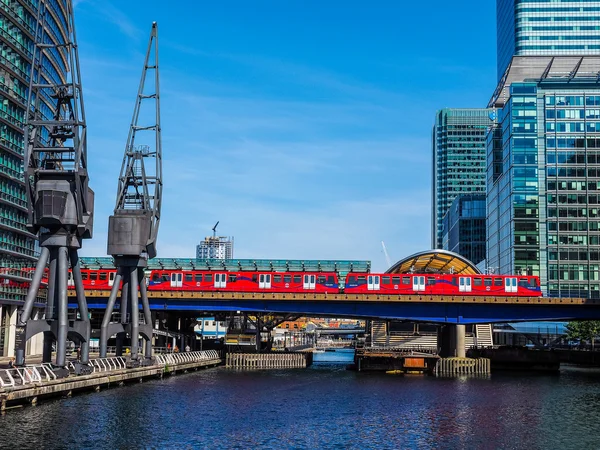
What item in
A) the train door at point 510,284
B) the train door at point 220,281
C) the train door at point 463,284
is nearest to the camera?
the train door at point 510,284

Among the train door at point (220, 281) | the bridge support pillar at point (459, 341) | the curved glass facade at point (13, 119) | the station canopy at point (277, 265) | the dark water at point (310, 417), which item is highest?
the curved glass facade at point (13, 119)

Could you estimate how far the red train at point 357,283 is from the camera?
338 ft

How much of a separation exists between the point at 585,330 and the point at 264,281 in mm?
76325

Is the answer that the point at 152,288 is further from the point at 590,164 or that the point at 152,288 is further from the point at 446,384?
the point at 590,164

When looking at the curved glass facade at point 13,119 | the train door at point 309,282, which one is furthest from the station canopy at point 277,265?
the curved glass facade at point 13,119

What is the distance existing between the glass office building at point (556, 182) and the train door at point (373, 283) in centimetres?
7977

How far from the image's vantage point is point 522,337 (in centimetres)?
18300

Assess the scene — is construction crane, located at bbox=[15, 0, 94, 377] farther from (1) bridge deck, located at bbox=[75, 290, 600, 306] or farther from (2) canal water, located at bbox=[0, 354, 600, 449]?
(1) bridge deck, located at bbox=[75, 290, 600, 306]

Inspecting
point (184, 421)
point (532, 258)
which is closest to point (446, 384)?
point (184, 421)

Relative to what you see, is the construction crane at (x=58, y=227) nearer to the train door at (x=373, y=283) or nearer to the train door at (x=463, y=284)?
the train door at (x=373, y=283)

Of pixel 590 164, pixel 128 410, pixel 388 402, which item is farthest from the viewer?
pixel 590 164

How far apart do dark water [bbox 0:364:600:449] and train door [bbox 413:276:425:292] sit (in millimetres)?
23554

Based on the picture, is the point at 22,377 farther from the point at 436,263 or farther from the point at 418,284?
the point at 436,263

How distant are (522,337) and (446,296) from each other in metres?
92.6
